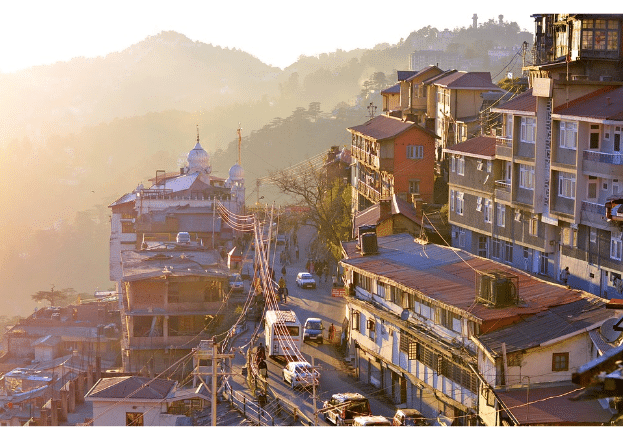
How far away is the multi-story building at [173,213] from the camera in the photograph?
43.2 m

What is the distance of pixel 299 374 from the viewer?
20.6m

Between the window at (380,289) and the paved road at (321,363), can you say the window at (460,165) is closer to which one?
the paved road at (321,363)

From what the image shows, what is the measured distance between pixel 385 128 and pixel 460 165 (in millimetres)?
7809

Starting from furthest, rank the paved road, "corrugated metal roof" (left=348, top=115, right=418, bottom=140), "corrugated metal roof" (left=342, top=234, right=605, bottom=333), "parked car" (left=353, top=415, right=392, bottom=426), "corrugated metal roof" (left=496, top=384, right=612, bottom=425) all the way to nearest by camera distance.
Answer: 1. "corrugated metal roof" (left=348, top=115, right=418, bottom=140)
2. the paved road
3. "corrugated metal roof" (left=342, top=234, right=605, bottom=333)
4. "parked car" (left=353, top=415, right=392, bottom=426)
5. "corrugated metal roof" (left=496, top=384, right=612, bottom=425)

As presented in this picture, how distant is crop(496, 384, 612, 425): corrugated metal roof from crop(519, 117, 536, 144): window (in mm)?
8221

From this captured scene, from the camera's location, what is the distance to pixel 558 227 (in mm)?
21641

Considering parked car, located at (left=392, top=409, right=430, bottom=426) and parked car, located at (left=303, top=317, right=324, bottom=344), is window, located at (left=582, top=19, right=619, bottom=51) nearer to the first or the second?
parked car, located at (left=303, top=317, right=324, bottom=344)

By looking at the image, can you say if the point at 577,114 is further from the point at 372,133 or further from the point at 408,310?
the point at 372,133

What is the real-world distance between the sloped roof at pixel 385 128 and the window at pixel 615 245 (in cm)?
1360

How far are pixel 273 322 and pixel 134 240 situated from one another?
22.9m

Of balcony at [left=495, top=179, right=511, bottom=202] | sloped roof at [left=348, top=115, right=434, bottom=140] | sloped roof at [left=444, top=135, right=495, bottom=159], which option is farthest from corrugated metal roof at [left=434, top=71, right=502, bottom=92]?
balcony at [left=495, top=179, right=511, bottom=202]

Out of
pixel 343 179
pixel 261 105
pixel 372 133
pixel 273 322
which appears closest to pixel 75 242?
pixel 261 105

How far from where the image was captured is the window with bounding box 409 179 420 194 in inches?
1262

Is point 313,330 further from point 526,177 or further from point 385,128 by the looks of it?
point 385,128
